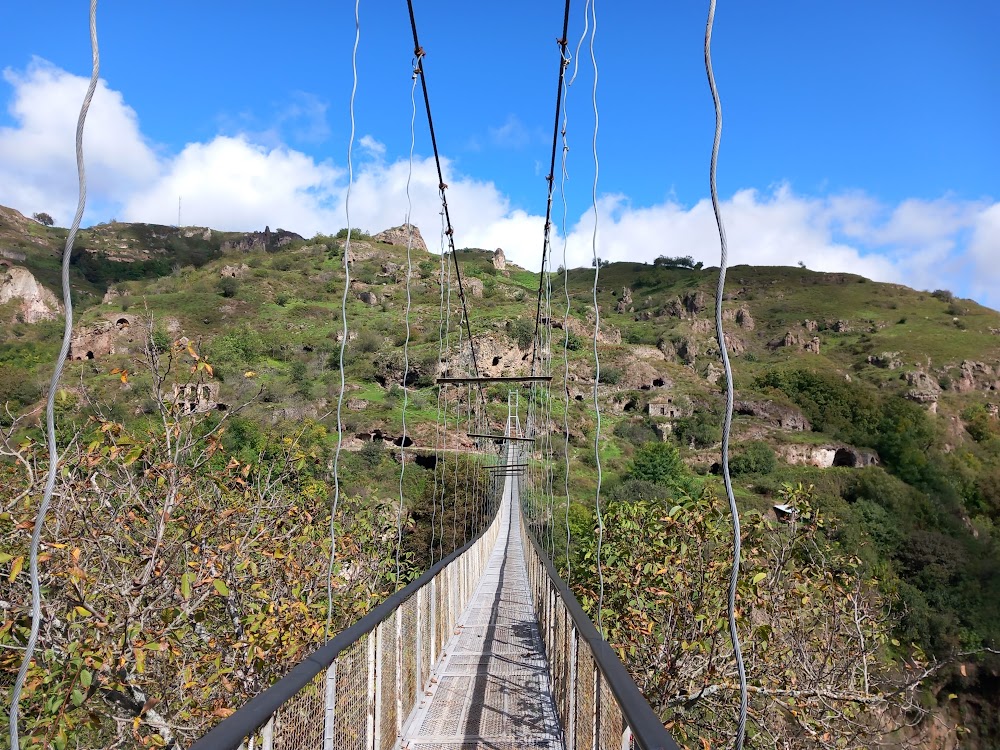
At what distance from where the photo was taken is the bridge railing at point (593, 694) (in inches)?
55.9

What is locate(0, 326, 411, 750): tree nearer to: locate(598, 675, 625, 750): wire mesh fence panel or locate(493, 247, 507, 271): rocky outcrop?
locate(598, 675, 625, 750): wire mesh fence panel

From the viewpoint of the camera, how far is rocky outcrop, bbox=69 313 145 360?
132ft

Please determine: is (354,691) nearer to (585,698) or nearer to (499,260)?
(585,698)

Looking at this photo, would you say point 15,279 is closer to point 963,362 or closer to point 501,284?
point 501,284

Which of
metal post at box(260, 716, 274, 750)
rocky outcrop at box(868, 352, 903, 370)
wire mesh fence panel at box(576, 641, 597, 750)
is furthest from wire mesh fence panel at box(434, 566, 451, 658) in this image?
rocky outcrop at box(868, 352, 903, 370)

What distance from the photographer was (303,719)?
194 cm

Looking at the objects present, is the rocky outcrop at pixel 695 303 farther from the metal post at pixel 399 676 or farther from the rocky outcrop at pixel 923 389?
the metal post at pixel 399 676

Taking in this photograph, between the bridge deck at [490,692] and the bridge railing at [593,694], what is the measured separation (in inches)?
6.6

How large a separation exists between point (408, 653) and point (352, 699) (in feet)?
3.89

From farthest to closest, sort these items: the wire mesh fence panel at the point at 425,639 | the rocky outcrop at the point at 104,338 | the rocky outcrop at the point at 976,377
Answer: the rocky outcrop at the point at 976,377, the rocky outcrop at the point at 104,338, the wire mesh fence panel at the point at 425,639

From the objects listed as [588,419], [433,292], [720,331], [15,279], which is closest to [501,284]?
[433,292]

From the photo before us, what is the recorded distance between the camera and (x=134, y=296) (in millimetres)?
55156

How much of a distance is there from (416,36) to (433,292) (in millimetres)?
58459

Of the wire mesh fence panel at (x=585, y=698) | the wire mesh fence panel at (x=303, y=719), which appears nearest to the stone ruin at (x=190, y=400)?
the wire mesh fence panel at (x=303, y=719)
